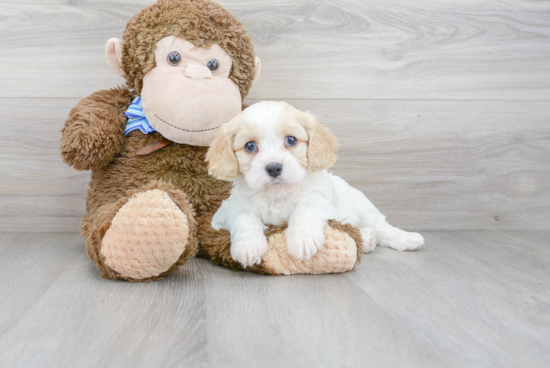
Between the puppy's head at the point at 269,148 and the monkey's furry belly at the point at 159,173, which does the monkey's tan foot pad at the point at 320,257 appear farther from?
the monkey's furry belly at the point at 159,173

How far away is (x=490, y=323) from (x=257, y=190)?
0.68 meters

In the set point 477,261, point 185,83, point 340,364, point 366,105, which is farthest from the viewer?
point 366,105

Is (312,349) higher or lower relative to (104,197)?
higher

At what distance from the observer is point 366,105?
210 cm

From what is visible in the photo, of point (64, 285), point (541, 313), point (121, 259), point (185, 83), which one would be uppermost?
point (185, 83)

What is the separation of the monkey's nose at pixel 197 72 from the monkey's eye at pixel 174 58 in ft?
0.16

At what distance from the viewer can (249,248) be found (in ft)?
4.28

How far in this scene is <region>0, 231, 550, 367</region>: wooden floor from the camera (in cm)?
85

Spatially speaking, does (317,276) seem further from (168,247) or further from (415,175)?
(415,175)

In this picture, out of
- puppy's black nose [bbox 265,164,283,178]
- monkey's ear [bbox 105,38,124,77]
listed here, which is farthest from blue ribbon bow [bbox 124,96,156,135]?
puppy's black nose [bbox 265,164,283,178]

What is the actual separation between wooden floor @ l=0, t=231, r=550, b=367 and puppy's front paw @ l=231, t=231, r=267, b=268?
0.06m

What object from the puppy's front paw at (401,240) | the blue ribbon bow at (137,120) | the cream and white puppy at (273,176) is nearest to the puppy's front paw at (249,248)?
the cream and white puppy at (273,176)

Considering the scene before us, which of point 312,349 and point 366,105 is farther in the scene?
point 366,105

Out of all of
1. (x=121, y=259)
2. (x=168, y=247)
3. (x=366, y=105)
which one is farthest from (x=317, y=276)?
(x=366, y=105)
